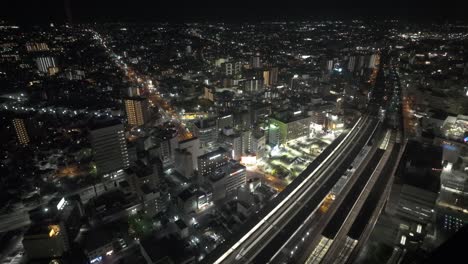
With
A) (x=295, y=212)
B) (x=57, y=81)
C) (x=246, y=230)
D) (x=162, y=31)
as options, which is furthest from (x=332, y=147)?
(x=162, y=31)

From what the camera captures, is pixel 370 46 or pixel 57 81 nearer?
pixel 57 81

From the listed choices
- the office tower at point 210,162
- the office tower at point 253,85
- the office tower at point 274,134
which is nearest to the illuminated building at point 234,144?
the office tower at point 210,162

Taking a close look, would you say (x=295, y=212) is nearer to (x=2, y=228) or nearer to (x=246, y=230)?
(x=246, y=230)

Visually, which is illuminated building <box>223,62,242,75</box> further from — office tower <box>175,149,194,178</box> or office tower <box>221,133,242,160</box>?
office tower <box>175,149,194,178</box>

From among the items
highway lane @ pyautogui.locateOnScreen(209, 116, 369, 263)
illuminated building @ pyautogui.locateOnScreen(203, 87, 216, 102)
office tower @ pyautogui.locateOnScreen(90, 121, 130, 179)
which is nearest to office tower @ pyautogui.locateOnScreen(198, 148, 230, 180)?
A: highway lane @ pyautogui.locateOnScreen(209, 116, 369, 263)

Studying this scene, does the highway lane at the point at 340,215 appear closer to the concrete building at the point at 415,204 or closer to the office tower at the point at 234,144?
the concrete building at the point at 415,204
